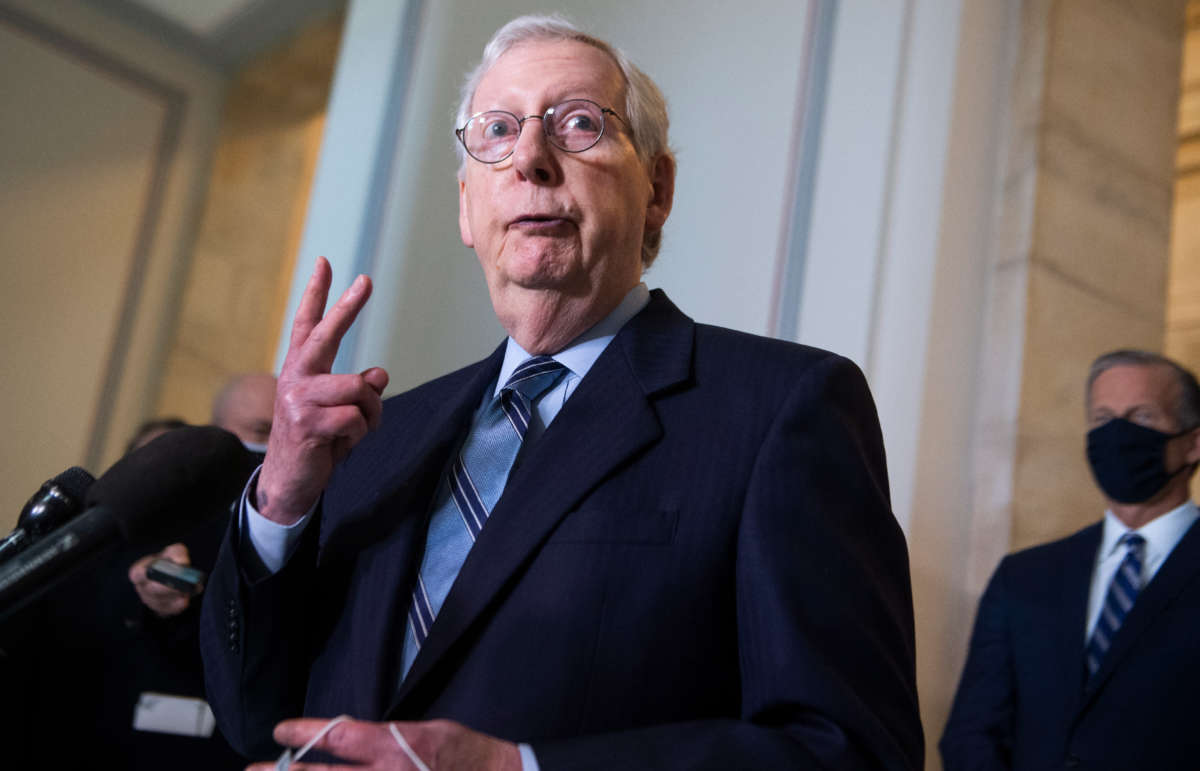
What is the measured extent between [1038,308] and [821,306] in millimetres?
956

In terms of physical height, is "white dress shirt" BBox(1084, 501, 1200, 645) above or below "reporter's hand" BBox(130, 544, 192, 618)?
above

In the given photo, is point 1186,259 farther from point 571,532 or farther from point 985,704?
point 571,532

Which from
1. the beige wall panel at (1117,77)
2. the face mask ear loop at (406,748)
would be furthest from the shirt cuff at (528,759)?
the beige wall panel at (1117,77)

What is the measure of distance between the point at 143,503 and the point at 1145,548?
323 cm

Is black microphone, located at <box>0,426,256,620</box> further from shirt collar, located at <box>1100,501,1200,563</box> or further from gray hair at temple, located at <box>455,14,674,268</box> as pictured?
shirt collar, located at <box>1100,501,1200,563</box>

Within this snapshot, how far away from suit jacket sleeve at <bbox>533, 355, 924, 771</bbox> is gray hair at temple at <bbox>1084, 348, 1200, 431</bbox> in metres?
2.61

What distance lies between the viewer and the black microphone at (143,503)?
943 millimetres

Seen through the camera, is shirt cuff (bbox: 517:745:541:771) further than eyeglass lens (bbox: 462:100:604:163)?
No

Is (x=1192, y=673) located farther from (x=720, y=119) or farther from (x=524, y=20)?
(x=524, y=20)

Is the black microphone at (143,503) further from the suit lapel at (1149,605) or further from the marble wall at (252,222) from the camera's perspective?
the suit lapel at (1149,605)

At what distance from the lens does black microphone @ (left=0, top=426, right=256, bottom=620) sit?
0.94m

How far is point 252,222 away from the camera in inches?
145

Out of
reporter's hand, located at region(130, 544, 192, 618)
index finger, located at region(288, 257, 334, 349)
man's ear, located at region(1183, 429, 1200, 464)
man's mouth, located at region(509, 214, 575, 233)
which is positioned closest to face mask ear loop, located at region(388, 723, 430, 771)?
index finger, located at region(288, 257, 334, 349)

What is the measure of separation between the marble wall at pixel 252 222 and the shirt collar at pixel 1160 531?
9.03 ft
